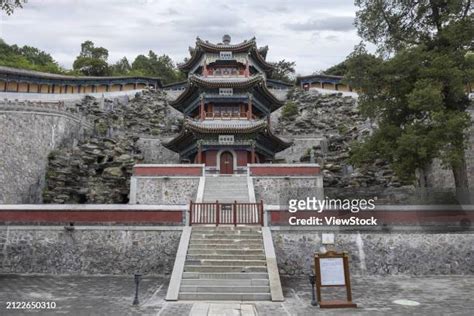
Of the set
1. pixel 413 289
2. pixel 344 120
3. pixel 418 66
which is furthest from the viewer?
pixel 344 120

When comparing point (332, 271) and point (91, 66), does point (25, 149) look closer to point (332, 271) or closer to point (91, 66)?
point (332, 271)

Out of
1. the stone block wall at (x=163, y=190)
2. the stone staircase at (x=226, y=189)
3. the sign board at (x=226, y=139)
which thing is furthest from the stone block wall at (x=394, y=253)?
the sign board at (x=226, y=139)

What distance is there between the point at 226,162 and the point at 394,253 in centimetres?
1406

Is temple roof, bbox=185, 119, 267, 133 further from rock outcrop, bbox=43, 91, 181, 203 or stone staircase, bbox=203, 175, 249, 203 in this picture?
rock outcrop, bbox=43, 91, 181, 203

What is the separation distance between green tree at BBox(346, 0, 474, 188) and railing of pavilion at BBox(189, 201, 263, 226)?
619cm

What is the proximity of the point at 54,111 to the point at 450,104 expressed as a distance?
26475mm

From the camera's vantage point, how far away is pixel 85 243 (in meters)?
14.0

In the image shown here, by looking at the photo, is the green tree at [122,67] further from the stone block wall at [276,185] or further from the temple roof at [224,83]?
the stone block wall at [276,185]

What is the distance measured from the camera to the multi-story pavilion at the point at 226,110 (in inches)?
1004

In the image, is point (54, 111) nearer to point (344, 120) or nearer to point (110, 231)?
point (110, 231)

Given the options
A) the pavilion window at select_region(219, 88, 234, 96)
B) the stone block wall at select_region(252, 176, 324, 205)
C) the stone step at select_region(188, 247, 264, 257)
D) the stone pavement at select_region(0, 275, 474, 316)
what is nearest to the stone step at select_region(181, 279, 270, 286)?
the stone pavement at select_region(0, 275, 474, 316)

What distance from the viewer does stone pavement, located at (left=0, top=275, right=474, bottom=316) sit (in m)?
9.20

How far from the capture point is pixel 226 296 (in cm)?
1070

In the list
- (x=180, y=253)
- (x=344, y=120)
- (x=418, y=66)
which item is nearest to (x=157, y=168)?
(x=180, y=253)
